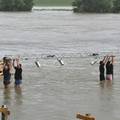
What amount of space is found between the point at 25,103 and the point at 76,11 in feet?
497

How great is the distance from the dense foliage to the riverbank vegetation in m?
15.6

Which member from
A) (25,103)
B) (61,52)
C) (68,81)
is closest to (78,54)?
(61,52)

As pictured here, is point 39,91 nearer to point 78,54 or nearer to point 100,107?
point 100,107

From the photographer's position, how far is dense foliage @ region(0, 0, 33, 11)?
176 meters

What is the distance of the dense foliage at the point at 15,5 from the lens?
17650 cm

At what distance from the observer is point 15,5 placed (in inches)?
7018

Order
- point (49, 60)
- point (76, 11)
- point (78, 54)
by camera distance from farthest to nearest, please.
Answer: point (76, 11)
point (78, 54)
point (49, 60)

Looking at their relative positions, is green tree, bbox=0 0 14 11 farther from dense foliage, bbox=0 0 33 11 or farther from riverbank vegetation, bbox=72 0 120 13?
riverbank vegetation, bbox=72 0 120 13

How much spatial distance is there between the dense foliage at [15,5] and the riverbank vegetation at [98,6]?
1561cm

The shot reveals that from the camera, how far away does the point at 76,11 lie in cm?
17712

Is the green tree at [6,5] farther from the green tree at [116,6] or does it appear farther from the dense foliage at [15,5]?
the green tree at [116,6]

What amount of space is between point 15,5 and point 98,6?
946 inches

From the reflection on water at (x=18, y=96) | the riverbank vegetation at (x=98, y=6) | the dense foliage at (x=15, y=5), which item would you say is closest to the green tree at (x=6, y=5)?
the dense foliage at (x=15, y=5)

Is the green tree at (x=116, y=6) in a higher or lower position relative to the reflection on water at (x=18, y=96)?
higher
